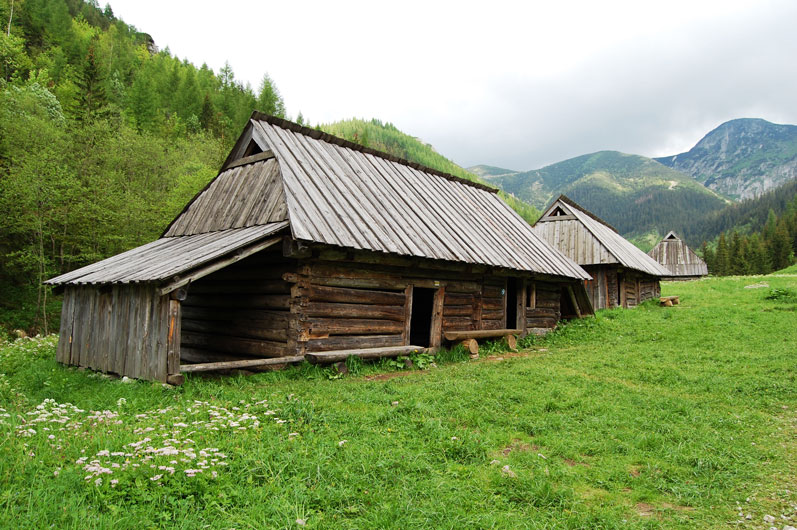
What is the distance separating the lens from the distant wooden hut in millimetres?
53406

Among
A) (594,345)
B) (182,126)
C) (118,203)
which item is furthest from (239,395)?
(182,126)

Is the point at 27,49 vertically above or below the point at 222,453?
above

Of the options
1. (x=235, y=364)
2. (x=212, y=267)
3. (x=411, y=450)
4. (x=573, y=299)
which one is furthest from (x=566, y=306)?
(x=411, y=450)

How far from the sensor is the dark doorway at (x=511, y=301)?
55.6 ft

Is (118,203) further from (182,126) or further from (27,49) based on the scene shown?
(27,49)

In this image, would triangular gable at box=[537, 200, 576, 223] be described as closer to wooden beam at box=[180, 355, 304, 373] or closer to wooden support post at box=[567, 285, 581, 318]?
wooden support post at box=[567, 285, 581, 318]

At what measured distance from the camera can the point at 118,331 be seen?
9336mm

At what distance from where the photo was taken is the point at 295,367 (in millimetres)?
9492

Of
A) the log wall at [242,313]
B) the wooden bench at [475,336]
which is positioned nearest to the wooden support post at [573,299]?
the wooden bench at [475,336]

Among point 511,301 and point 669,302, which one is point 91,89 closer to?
point 511,301

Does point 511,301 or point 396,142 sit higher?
point 396,142

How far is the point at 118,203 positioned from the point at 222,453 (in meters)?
24.8

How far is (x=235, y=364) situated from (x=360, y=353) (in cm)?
284

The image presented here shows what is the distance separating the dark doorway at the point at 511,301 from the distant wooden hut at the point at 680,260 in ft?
137
